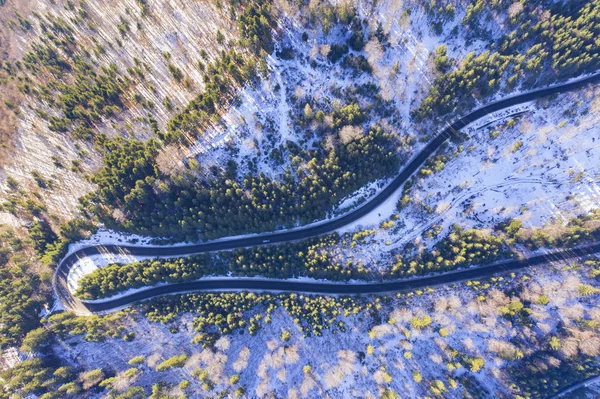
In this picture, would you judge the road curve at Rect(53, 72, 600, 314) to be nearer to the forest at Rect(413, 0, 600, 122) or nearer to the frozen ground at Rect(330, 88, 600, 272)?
the frozen ground at Rect(330, 88, 600, 272)

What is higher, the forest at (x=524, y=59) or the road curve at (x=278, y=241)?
the forest at (x=524, y=59)

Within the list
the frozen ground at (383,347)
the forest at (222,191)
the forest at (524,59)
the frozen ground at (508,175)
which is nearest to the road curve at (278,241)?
the frozen ground at (508,175)

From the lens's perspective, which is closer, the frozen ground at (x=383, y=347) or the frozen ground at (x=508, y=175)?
the frozen ground at (x=383, y=347)

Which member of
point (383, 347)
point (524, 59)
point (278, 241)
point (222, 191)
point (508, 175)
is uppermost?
point (524, 59)

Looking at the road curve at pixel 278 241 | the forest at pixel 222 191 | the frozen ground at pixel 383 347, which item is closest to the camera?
the forest at pixel 222 191

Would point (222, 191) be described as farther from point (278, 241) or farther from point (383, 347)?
point (383, 347)

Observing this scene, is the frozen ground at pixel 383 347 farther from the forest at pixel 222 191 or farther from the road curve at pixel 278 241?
the forest at pixel 222 191

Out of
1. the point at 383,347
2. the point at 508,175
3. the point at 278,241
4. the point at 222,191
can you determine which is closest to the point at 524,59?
the point at 508,175

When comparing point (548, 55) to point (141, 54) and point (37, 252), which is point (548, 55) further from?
point (37, 252)
